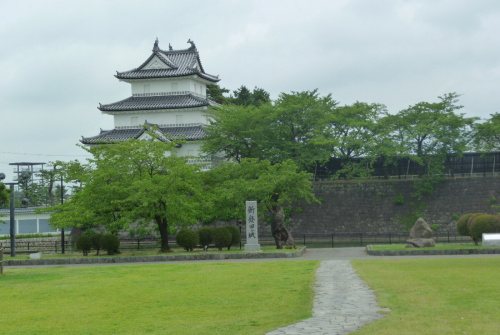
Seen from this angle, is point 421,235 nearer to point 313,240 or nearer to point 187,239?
point 187,239

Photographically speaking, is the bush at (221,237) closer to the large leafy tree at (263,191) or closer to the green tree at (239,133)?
the large leafy tree at (263,191)

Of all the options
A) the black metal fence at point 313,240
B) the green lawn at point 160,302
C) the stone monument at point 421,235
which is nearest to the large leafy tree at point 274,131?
the black metal fence at point 313,240

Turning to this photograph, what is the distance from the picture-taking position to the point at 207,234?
1460 inches

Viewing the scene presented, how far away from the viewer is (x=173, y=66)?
5750 centimetres

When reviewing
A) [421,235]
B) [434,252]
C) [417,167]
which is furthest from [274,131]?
[434,252]

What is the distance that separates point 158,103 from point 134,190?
2426cm

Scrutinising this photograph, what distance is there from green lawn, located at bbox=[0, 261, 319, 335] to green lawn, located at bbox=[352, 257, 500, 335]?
1.62 m

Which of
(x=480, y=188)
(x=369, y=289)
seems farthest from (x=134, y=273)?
(x=480, y=188)

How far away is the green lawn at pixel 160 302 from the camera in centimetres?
1103

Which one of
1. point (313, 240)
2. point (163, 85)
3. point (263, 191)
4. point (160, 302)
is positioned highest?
point (163, 85)

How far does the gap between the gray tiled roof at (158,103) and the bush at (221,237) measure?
20.6m

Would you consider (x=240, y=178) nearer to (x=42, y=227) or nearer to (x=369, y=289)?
(x=369, y=289)

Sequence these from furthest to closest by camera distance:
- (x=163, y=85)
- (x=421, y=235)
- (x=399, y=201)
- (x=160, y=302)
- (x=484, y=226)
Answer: (x=163, y=85), (x=399, y=201), (x=421, y=235), (x=484, y=226), (x=160, y=302)

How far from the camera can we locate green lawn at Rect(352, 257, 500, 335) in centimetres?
973
